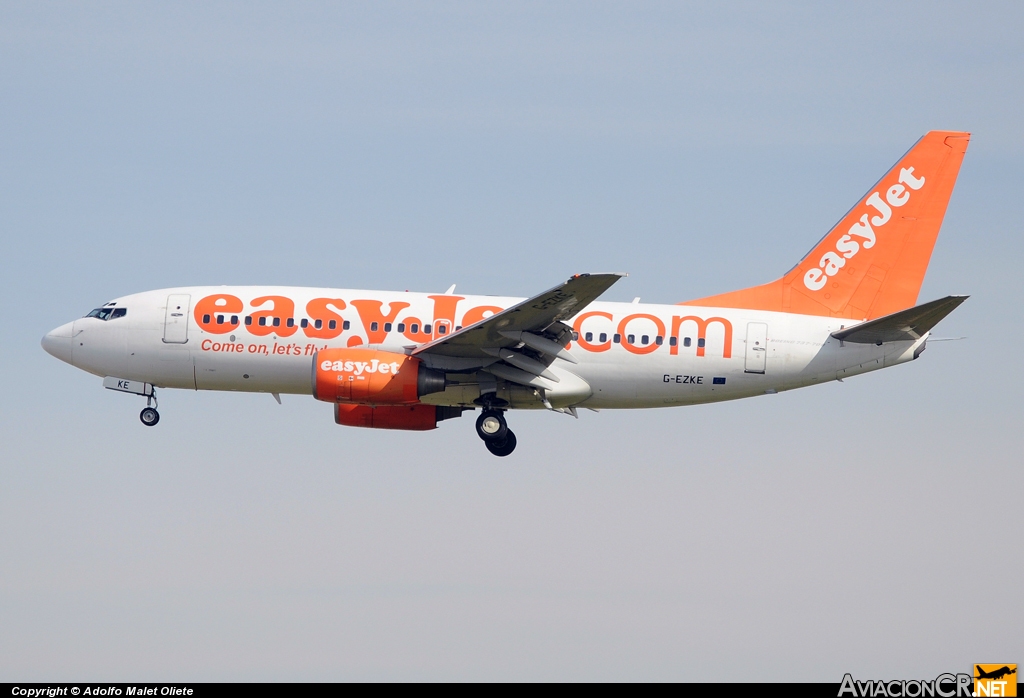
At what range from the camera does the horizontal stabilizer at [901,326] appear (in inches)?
1572

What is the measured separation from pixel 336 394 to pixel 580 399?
25.0ft

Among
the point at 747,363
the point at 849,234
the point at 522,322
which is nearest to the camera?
the point at 522,322

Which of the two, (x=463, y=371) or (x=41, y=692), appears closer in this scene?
(x=41, y=692)

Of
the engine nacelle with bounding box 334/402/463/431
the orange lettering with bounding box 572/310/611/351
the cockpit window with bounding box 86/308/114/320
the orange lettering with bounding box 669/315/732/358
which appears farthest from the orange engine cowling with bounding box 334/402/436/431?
the orange lettering with bounding box 669/315/732/358

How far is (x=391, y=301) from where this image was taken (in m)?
43.1

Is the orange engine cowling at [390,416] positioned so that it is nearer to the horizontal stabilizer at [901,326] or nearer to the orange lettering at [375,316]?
the orange lettering at [375,316]

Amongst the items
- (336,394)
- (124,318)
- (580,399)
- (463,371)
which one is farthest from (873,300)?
(124,318)

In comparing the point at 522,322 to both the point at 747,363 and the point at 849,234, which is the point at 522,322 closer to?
the point at 747,363

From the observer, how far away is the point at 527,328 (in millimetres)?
40406

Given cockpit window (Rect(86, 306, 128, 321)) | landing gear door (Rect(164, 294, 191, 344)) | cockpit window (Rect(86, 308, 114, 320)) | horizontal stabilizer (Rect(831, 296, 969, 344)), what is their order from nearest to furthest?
horizontal stabilizer (Rect(831, 296, 969, 344)), landing gear door (Rect(164, 294, 191, 344)), cockpit window (Rect(86, 306, 128, 321)), cockpit window (Rect(86, 308, 114, 320))

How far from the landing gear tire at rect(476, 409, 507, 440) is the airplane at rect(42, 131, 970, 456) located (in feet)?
0.16

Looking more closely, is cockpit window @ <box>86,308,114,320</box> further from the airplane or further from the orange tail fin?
the orange tail fin

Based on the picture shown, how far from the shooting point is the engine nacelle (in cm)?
4472

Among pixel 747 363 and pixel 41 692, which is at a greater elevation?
pixel 747 363
